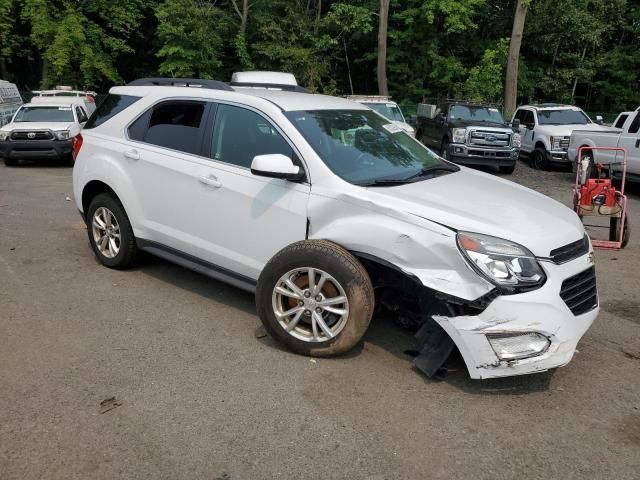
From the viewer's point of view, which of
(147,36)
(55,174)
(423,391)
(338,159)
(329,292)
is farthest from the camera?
(147,36)

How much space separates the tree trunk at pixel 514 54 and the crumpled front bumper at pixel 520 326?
21.0 m

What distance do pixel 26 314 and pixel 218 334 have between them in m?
1.65

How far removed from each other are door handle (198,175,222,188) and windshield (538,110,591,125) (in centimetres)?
1492

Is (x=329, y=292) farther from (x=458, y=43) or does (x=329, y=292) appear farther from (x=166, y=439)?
(x=458, y=43)

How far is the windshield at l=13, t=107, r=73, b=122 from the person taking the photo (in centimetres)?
1516

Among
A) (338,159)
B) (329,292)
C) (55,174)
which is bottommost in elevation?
(55,174)

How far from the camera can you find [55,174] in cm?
1358

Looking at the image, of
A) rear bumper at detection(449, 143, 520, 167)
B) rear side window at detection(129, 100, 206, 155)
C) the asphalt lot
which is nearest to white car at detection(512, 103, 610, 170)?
rear bumper at detection(449, 143, 520, 167)

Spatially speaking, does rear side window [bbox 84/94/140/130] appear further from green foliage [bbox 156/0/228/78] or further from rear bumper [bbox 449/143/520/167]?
green foliage [bbox 156/0/228/78]

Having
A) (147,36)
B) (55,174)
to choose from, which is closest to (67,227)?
(55,174)

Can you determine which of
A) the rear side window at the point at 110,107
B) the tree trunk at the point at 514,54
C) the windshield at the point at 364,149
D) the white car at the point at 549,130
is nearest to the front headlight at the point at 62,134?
the rear side window at the point at 110,107

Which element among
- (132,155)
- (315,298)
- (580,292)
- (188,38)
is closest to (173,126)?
(132,155)

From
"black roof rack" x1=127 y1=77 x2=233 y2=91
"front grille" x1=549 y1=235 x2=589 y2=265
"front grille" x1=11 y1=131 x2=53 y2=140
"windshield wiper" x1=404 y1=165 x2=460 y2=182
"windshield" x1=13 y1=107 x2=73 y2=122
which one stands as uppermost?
"black roof rack" x1=127 y1=77 x2=233 y2=91

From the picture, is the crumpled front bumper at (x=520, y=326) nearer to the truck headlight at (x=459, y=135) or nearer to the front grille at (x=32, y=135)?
the truck headlight at (x=459, y=135)
